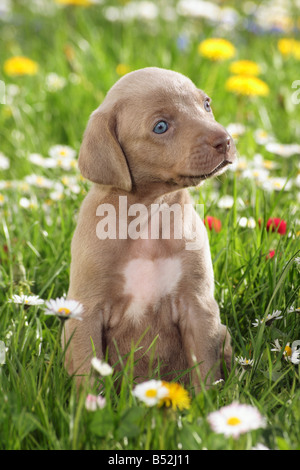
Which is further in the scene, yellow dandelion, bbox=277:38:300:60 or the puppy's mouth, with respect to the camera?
yellow dandelion, bbox=277:38:300:60

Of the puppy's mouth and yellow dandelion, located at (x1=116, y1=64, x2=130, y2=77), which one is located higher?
yellow dandelion, located at (x1=116, y1=64, x2=130, y2=77)

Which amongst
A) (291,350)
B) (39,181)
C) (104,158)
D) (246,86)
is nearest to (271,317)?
(291,350)

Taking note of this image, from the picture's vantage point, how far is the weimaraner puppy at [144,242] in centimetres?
258

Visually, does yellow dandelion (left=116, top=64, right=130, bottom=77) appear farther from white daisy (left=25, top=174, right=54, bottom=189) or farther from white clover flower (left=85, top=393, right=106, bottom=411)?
white clover flower (left=85, top=393, right=106, bottom=411)

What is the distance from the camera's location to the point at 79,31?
22.6 ft

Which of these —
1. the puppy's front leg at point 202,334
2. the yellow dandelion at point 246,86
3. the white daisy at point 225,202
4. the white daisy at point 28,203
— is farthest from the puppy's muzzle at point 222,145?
the yellow dandelion at point 246,86

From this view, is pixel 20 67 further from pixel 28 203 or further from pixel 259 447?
pixel 259 447

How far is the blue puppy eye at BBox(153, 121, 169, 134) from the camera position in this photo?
2564 mm

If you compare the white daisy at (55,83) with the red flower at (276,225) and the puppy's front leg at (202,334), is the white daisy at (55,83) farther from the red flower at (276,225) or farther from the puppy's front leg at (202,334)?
the puppy's front leg at (202,334)

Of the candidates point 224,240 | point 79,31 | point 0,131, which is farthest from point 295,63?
point 224,240

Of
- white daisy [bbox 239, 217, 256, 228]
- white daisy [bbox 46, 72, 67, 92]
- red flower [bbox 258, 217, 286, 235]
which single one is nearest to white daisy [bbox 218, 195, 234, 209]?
white daisy [bbox 239, 217, 256, 228]

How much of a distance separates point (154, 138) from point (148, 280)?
1.71ft

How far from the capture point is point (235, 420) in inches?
80.0

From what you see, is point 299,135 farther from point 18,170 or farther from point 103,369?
point 103,369
